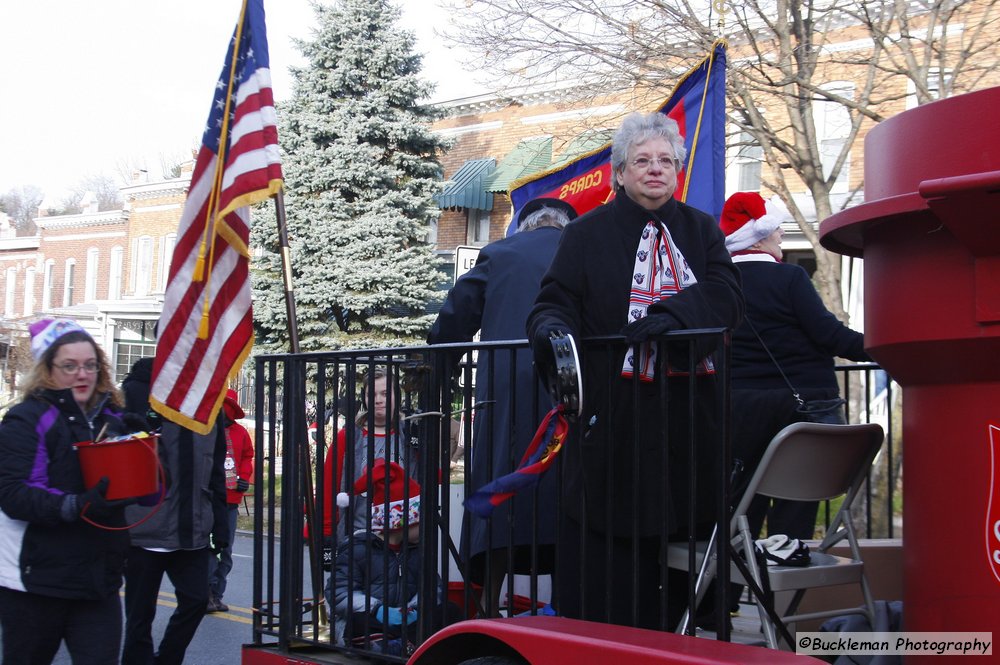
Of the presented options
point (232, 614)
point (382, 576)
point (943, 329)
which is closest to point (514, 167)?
point (232, 614)

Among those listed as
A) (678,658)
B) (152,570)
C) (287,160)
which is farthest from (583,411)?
(287,160)

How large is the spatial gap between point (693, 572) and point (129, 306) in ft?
130

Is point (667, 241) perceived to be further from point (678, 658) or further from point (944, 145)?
point (678, 658)

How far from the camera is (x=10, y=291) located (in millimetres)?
50406

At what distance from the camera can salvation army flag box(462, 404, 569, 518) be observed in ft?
10.1

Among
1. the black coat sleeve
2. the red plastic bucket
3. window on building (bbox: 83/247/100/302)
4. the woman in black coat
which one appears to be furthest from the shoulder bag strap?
window on building (bbox: 83/247/100/302)

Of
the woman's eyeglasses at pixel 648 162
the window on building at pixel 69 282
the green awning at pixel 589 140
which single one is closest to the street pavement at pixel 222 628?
the woman's eyeglasses at pixel 648 162

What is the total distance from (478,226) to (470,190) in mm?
1766

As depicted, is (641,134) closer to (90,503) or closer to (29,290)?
(90,503)

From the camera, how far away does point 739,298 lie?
333cm

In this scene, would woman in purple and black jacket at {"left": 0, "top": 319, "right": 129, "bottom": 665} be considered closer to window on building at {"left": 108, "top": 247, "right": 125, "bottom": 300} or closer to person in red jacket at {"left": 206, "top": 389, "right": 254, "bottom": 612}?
person in red jacket at {"left": 206, "top": 389, "right": 254, "bottom": 612}

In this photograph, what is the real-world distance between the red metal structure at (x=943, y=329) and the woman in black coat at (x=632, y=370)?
559 mm

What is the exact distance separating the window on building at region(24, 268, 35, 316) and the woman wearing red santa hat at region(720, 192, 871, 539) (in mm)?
49051

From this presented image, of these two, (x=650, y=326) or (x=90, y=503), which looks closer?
(x=650, y=326)
